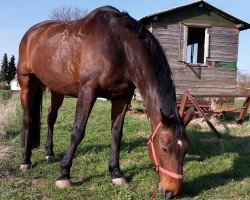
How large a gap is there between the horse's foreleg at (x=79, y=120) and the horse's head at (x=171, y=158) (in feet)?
3.20

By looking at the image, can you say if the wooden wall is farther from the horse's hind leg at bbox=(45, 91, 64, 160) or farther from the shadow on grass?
the horse's hind leg at bbox=(45, 91, 64, 160)

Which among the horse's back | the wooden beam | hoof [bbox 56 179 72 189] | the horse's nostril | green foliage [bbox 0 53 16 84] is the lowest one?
green foliage [bbox 0 53 16 84]

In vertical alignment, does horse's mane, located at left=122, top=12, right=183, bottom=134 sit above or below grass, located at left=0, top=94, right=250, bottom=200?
above

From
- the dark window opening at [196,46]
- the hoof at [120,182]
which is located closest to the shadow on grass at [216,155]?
the hoof at [120,182]

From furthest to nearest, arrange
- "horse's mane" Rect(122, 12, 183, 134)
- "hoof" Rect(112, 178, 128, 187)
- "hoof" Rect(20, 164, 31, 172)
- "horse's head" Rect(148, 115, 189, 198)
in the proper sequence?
"hoof" Rect(20, 164, 31, 172), "hoof" Rect(112, 178, 128, 187), "horse's mane" Rect(122, 12, 183, 134), "horse's head" Rect(148, 115, 189, 198)

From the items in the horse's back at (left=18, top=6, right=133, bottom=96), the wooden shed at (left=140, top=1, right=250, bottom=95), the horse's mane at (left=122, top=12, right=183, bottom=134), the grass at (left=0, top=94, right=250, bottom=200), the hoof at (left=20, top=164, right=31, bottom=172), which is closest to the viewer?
the horse's mane at (left=122, top=12, right=183, bottom=134)

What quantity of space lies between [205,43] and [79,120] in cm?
890

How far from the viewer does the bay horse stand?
324 cm

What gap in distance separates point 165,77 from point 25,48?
264 cm

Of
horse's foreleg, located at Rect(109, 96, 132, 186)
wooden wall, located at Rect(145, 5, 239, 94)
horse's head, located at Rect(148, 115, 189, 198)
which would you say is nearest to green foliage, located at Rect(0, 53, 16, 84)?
wooden wall, located at Rect(145, 5, 239, 94)

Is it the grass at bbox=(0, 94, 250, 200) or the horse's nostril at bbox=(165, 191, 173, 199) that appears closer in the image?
the horse's nostril at bbox=(165, 191, 173, 199)

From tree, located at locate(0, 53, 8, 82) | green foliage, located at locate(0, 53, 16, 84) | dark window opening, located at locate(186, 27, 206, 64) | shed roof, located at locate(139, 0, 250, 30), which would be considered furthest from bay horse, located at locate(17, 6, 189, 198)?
tree, located at locate(0, 53, 8, 82)

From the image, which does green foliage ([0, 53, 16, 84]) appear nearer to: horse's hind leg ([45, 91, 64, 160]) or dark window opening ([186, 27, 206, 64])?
dark window opening ([186, 27, 206, 64])

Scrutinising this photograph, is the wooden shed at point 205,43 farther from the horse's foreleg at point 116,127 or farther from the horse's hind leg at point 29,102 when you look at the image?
the horse's foreleg at point 116,127
